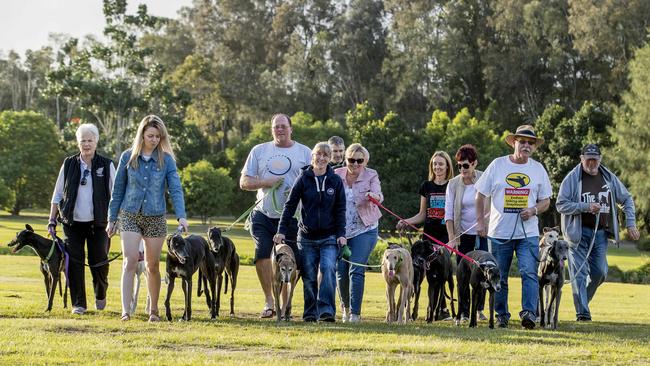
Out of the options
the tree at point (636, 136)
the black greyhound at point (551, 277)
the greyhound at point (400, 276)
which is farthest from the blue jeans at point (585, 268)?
the tree at point (636, 136)

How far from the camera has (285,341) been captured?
927cm

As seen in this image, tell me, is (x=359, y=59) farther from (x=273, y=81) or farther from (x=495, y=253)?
(x=495, y=253)

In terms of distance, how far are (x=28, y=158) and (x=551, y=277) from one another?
67150mm

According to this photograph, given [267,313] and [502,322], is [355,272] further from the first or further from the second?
[502,322]

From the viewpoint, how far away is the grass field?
328 inches

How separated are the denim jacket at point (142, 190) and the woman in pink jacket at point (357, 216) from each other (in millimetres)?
2478

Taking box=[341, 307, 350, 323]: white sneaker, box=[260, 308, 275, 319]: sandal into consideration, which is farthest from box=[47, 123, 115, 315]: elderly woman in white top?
box=[341, 307, 350, 323]: white sneaker

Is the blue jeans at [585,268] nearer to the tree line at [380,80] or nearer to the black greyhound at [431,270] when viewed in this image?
the black greyhound at [431,270]

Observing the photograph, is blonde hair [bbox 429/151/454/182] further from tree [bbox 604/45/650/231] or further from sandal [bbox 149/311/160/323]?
tree [bbox 604/45/650/231]

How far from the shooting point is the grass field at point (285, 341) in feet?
27.3

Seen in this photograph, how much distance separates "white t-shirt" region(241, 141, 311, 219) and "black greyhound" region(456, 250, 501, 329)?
242 centimetres

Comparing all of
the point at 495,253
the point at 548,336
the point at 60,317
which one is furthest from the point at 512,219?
the point at 60,317

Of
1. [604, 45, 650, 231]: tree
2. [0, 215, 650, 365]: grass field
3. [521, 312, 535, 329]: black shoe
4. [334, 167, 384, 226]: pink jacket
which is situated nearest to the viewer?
[0, 215, 650, 365]: grass field

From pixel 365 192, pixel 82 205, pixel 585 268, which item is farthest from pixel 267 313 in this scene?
pixel 585 268
